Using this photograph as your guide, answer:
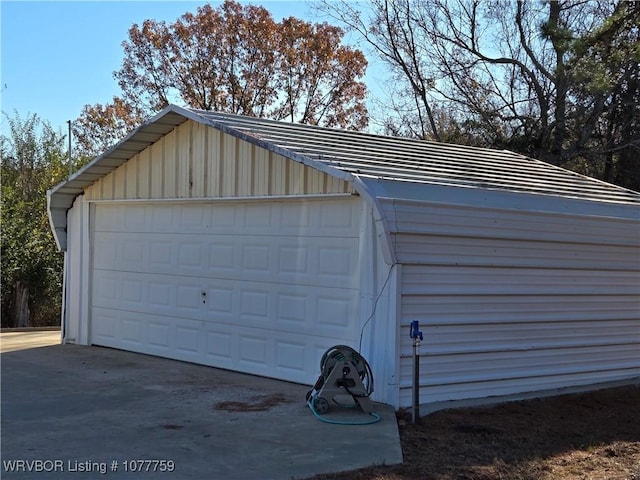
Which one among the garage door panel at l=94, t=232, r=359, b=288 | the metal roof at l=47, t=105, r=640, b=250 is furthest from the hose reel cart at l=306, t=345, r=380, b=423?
the metal roof at l=47, t=105, r=640, b=250

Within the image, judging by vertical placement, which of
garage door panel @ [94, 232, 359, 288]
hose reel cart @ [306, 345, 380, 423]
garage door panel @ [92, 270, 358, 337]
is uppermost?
garage door panel @ [94, 232, 359, 288]

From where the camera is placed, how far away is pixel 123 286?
1199cm

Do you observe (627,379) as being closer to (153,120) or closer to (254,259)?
(254,259)

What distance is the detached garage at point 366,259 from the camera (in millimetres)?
8125

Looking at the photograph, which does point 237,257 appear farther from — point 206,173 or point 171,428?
point 171,428

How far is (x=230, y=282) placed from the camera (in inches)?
402

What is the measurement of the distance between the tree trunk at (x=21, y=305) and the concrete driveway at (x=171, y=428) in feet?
22.5

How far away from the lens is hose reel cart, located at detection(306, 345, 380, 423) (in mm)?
7371

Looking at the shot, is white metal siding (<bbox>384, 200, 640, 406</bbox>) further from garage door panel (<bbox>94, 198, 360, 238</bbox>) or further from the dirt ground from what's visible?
garage door panel (<bbox>94, 198, 360, 238</bbox>)

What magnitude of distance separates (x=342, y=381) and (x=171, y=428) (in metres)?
1.72

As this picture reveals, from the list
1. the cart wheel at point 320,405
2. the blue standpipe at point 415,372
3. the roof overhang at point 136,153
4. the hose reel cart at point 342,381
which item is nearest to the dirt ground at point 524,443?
the blue standpipe at point 415,372

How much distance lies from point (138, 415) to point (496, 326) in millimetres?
4230

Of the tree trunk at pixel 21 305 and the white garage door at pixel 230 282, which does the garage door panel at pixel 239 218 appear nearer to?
the white garage door at pixel 230 282

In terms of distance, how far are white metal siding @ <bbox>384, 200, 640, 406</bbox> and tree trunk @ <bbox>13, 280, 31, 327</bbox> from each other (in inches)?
451
